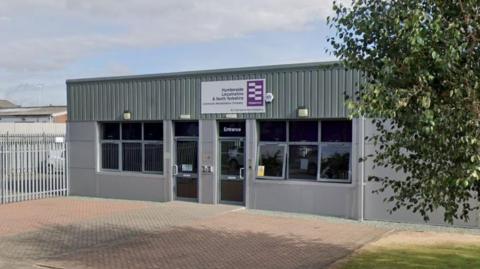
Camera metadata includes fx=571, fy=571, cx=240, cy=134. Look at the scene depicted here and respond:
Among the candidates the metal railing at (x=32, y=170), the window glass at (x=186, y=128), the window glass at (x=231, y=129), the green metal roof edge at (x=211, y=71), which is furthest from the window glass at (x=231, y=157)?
the metal railing at (x=32, y=170)

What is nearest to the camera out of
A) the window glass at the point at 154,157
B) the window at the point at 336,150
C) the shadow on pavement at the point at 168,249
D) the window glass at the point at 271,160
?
the shadow on pavement at the point at 168,249

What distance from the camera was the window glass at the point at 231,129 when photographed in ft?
54.6

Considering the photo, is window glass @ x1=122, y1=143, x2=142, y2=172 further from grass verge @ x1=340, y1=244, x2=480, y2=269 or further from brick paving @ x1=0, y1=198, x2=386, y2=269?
grass verge @ x1=340, y1=244, x2=480, y2=269

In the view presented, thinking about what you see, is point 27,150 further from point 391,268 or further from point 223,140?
point 391,268

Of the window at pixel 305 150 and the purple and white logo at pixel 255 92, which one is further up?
the purple and white logo at pixel 255 92

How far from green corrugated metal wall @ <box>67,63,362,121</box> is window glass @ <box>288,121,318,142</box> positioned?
37cm

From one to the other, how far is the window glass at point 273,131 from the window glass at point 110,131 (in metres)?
5.51

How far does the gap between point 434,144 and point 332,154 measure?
9731 millimetres

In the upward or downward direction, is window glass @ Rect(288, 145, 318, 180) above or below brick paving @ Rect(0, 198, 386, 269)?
above

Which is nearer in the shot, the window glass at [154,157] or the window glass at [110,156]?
the window glass at [154,157]

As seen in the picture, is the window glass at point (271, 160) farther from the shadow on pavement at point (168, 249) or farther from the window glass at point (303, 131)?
the shadow on pavement at point (168, 249)

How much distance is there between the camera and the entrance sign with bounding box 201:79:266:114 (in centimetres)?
1606

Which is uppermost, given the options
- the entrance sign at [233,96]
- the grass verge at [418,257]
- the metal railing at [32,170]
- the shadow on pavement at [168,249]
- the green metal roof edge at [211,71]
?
the green metal roof edge at [211,71]

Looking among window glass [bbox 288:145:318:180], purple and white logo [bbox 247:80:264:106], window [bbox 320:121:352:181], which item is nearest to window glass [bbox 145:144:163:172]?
purple and white logo [bbox 247:80:264:106]
